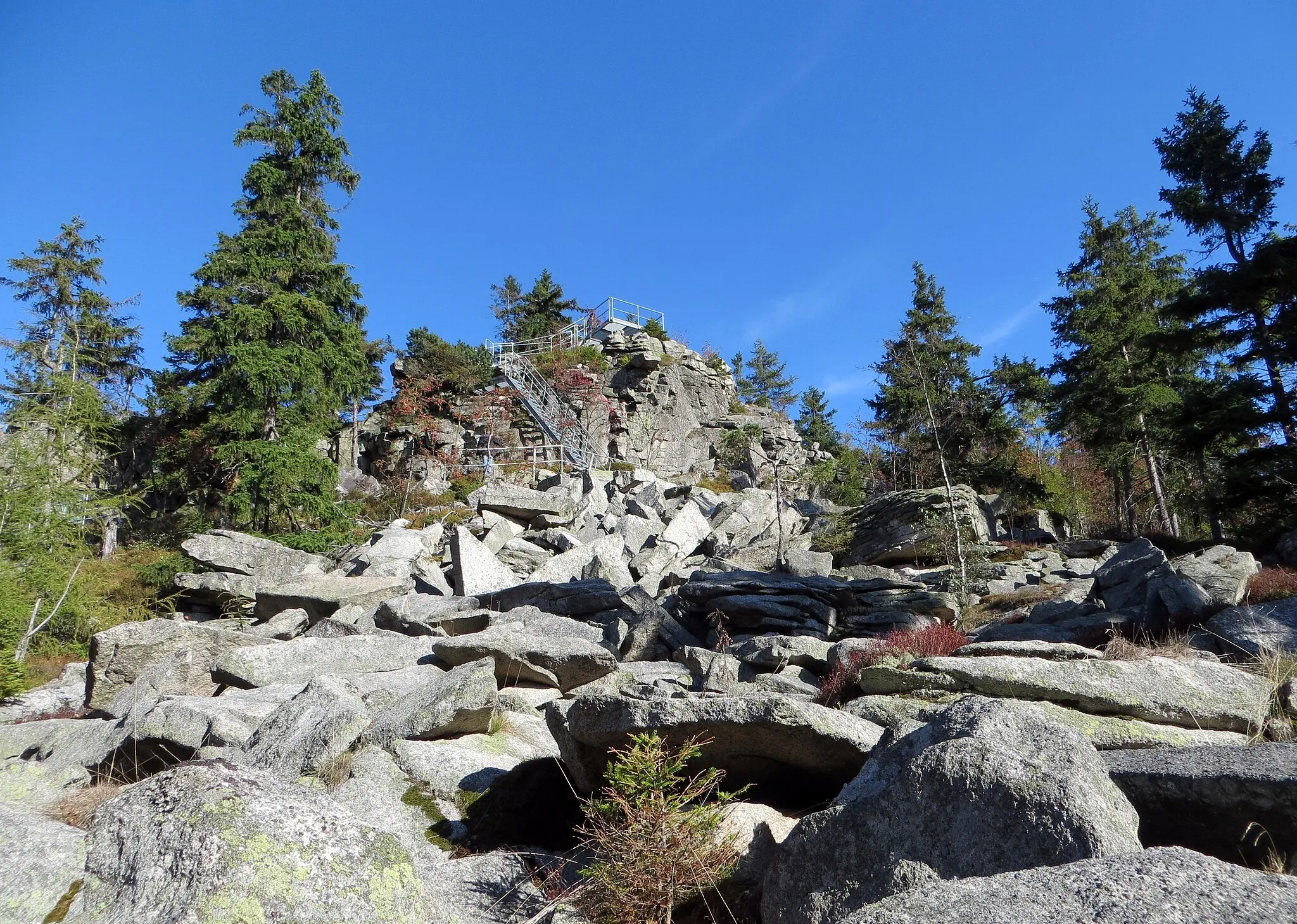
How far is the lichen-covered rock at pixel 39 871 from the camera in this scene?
268 cm

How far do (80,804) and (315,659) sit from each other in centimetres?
420

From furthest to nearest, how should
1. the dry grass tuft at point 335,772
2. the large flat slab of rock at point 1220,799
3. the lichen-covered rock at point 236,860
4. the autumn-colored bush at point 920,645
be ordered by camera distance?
the autumn-colored bush at point 920,645 < the dry grass tuft at point 335,772 < the large flat slab of rock at point 1220,799 < the lichen-covered rock at point 236,860

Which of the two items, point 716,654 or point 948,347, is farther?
point 948,347

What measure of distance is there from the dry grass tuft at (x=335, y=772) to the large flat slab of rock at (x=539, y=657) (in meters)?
2.83

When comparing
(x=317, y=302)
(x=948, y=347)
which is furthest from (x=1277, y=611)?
(x=948, y=347)

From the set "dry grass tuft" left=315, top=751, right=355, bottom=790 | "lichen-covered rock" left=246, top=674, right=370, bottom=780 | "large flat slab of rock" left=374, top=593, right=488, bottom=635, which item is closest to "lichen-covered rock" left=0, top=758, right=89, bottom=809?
"lichen-covered rock" left=246, top=674, right=370, bottom=780

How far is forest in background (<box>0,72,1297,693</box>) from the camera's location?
13906 mm

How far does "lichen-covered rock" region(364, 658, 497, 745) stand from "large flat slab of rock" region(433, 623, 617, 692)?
175 cm

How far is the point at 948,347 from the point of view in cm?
3325

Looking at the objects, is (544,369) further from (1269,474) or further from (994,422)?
(1269,474)

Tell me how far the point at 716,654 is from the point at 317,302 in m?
20.4

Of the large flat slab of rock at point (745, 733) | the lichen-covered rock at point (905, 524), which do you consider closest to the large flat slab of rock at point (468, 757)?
the large flat slab of rock at point (745, 733)

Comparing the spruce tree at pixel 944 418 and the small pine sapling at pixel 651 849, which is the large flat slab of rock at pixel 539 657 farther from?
the spruce tree at pixel 944 418

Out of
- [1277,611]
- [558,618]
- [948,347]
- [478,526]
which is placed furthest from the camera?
[948,347]
